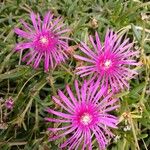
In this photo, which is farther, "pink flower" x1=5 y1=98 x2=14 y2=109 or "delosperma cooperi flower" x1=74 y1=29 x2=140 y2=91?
"pink flower" x1=5 y1=98 x2=14 y2=109

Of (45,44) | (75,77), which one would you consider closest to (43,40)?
(45,44)

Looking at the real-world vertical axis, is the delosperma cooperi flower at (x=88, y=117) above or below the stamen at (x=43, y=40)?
below

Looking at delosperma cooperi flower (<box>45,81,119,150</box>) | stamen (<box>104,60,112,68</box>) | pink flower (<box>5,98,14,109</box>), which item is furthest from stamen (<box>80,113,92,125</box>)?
pink flower (<box>5,98,14,109</box>)

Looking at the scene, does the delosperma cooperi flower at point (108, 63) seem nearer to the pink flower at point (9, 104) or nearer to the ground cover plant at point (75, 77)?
the ground cover plant at point (75, 77)

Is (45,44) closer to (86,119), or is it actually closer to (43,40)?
(43,40)

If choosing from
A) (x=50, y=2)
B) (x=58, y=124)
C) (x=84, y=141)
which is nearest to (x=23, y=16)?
(x=50, y=2)

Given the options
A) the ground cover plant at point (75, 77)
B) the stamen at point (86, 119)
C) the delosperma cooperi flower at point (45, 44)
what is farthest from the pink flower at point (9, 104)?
the stamen at point (86, 119)

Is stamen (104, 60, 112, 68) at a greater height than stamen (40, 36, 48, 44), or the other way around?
stamen (40, 36, 48, 44)

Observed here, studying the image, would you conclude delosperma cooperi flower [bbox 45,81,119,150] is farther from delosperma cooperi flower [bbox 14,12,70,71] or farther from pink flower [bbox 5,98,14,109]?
pink flower [bbox 5,98,14,109]

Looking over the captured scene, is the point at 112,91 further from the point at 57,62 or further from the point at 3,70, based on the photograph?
the point at 3,70
